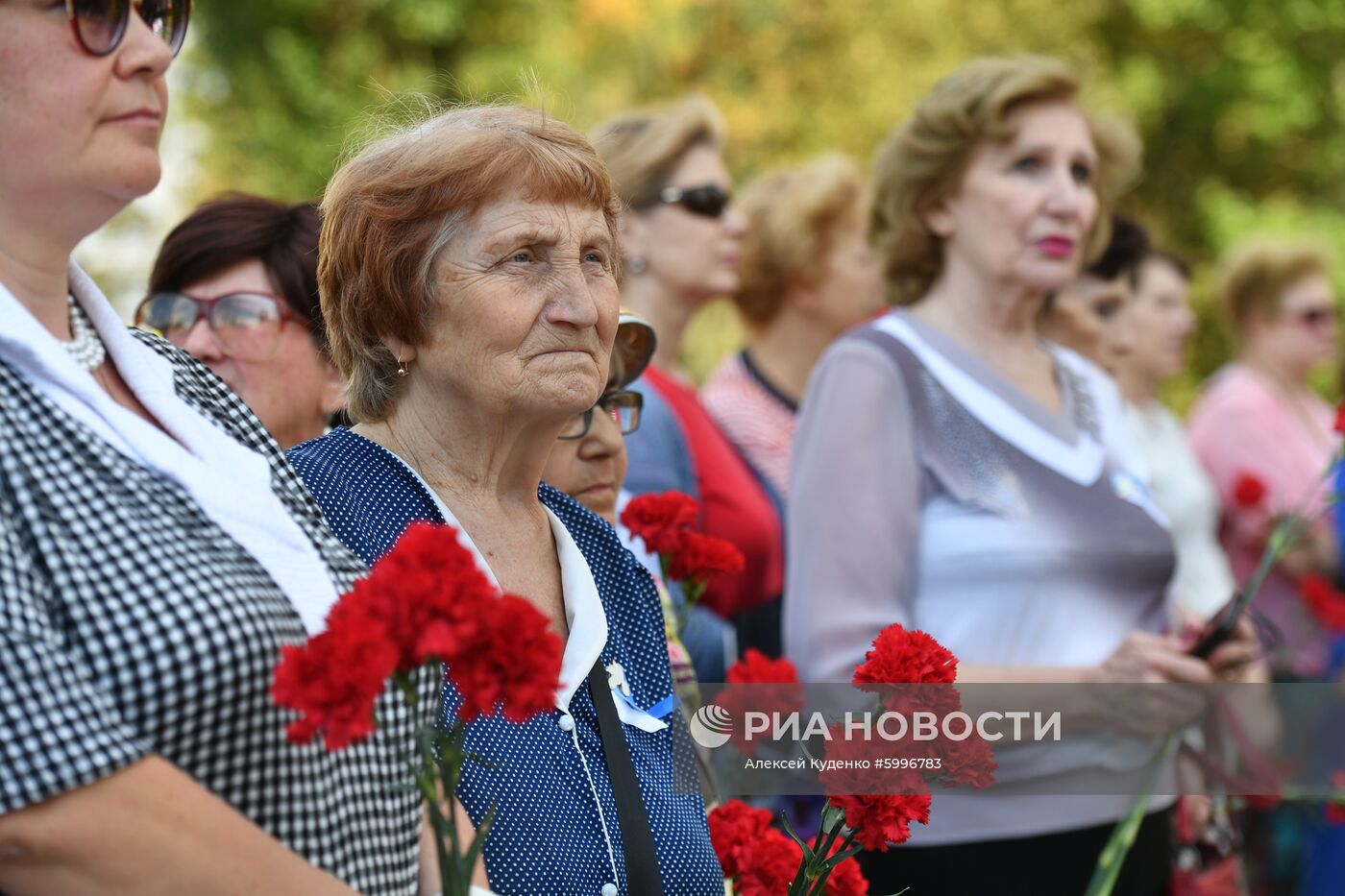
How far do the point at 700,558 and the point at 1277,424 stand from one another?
4.75 meters

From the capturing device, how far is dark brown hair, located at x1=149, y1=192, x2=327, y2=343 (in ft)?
9.87

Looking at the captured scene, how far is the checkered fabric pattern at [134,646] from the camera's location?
140 cm

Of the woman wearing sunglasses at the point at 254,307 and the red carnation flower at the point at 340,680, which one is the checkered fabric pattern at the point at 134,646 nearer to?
the red carnation flower at the point at 340,680

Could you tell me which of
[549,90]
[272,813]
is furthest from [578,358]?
[272,813]

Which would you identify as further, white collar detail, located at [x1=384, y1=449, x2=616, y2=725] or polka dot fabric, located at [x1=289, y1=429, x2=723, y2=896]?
white collar detail, located at [x1=384, y1=449, x2=616, y2=725]

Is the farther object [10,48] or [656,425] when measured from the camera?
[656,425]

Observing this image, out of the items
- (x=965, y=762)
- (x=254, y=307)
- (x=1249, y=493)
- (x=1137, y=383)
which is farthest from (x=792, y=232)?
(x=965, y=762)

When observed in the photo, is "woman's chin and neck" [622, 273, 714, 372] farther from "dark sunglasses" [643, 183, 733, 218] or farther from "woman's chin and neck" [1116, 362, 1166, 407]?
"woman's chin and neck" [1116, 362, 1166, 407]

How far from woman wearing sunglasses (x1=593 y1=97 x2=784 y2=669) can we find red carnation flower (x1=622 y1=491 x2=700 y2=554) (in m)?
1.35

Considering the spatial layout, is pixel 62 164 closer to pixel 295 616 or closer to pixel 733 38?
pixel 295 616

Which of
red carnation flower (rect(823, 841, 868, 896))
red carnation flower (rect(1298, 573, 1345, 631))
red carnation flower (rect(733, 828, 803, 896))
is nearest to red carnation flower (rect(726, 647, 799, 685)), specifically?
red carnation flower (rect(733, 828, 803, 896))

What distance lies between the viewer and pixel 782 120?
604 inches

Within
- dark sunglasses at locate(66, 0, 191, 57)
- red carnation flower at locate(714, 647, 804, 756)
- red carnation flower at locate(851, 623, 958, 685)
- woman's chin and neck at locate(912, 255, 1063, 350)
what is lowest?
red carnation flower at locate(851, 623, 958, 685)

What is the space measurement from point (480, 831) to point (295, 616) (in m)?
0.36
